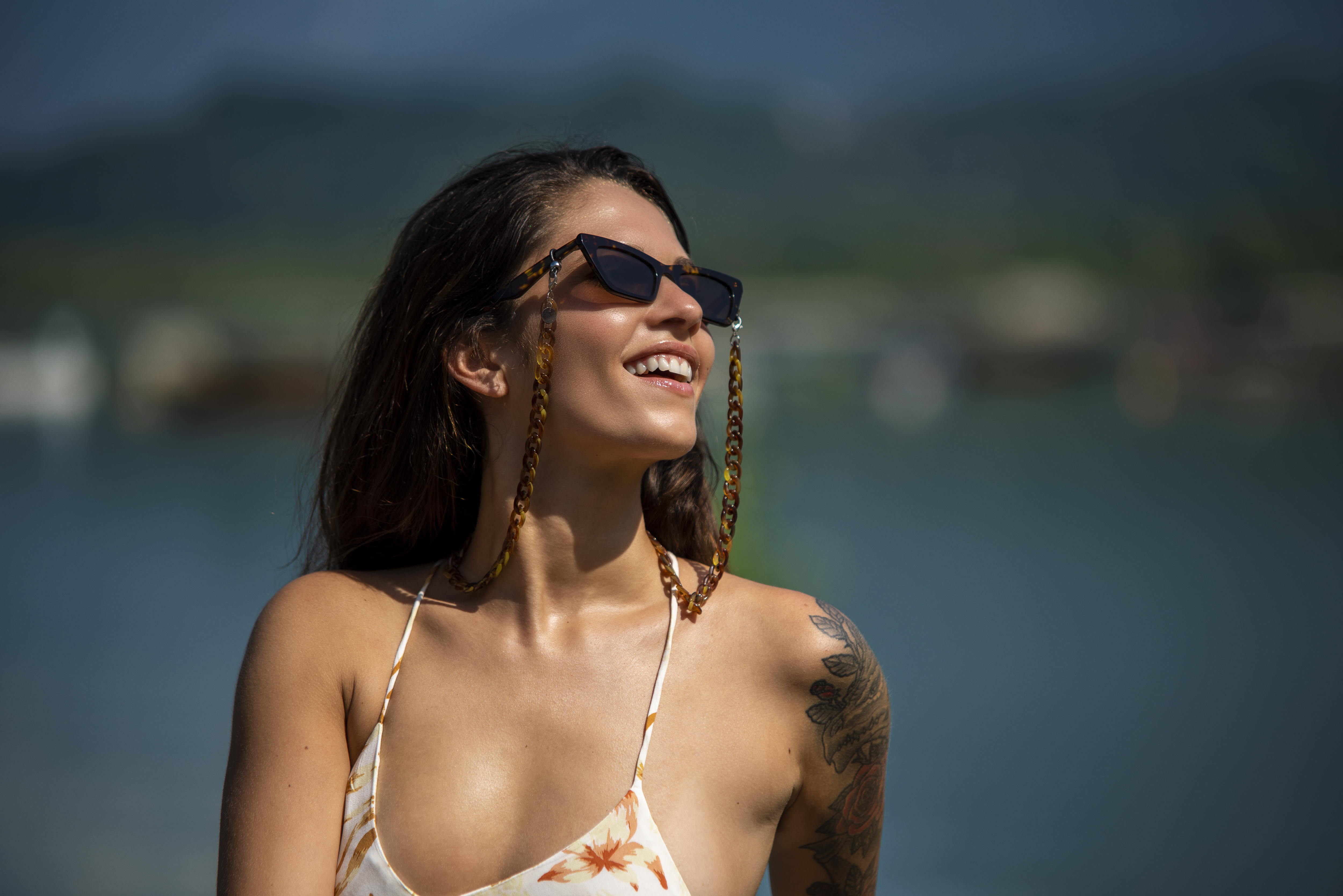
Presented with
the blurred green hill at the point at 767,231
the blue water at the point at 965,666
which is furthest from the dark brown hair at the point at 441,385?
the blurred green hill at the point at 767,231

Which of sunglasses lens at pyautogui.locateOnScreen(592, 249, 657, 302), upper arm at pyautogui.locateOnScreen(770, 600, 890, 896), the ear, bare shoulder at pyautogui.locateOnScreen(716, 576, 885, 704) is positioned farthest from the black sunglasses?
upper arm at pyautogui.locateOnScreen(770, 600, 890, 896)

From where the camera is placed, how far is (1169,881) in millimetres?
9641

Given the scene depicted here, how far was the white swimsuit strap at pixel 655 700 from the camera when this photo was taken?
193 cm

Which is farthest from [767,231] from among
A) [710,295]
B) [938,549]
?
[710,295]

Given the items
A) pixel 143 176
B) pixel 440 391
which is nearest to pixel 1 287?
pixel 440 391

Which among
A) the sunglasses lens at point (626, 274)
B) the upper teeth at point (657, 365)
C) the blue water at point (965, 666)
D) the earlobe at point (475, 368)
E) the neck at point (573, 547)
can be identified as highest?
the sunglasses lens at point (626, 274)

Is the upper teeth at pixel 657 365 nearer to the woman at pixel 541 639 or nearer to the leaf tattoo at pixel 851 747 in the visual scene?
the woman at pixel 541 639

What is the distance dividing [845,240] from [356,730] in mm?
138714

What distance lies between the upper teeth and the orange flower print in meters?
0.80

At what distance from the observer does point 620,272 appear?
2.10 m

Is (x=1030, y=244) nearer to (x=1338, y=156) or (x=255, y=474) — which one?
(x=1338, y=156)

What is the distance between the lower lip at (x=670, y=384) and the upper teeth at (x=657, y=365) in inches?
0.5

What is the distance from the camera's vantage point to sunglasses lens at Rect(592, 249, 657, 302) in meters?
2.09

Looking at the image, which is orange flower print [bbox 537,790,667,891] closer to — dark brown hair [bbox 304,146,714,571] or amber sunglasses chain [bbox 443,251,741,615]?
amber sunglasses chain [bbox 443,251,741,615]
